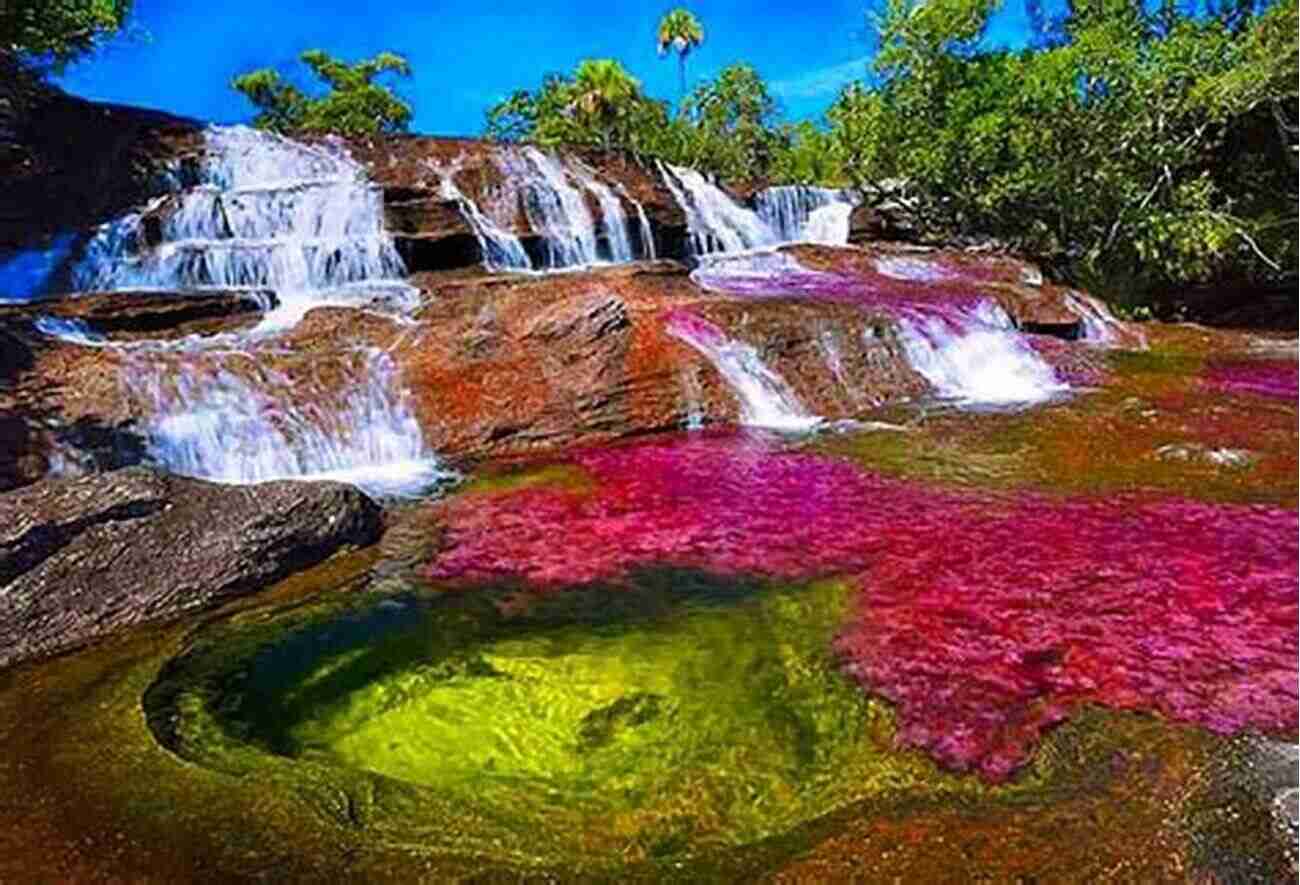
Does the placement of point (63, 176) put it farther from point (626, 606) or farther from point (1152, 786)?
point (1152, 786)

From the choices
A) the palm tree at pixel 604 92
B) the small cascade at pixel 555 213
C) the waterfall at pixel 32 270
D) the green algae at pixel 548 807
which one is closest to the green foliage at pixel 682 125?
the palm tree at pixel 604 92

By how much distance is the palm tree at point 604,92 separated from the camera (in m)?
43.3

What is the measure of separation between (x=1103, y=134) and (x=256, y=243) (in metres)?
18.3

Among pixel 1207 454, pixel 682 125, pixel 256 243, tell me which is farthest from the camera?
pixel 682 125

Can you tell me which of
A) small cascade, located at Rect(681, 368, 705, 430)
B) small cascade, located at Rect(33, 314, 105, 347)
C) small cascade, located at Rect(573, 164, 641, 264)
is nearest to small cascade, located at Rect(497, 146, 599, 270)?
small cascade, located at Rect(573, 164, 641, 264)

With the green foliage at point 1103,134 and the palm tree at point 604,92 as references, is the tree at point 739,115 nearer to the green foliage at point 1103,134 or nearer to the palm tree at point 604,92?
the palm tree at point 604,92

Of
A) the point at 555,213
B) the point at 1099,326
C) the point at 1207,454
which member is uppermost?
the point at 555,213

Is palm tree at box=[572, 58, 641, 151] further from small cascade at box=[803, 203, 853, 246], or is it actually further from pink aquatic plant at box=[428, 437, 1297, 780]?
pink aquatic plant at box=[428, 437, 1297, 780]

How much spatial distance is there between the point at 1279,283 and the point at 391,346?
20.6m

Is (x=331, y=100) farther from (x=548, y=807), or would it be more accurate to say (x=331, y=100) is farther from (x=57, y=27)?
(x=548, y=807)

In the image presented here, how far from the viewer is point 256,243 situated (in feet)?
64.4

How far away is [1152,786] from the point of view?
4.90m

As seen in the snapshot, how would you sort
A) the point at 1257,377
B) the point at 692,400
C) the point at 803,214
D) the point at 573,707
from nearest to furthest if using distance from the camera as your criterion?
the point at 573,707, the point at 692,400, the point at 1257,377, the point at 803,214

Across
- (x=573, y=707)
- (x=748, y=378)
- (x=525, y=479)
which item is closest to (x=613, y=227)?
(x=748, y=378)
